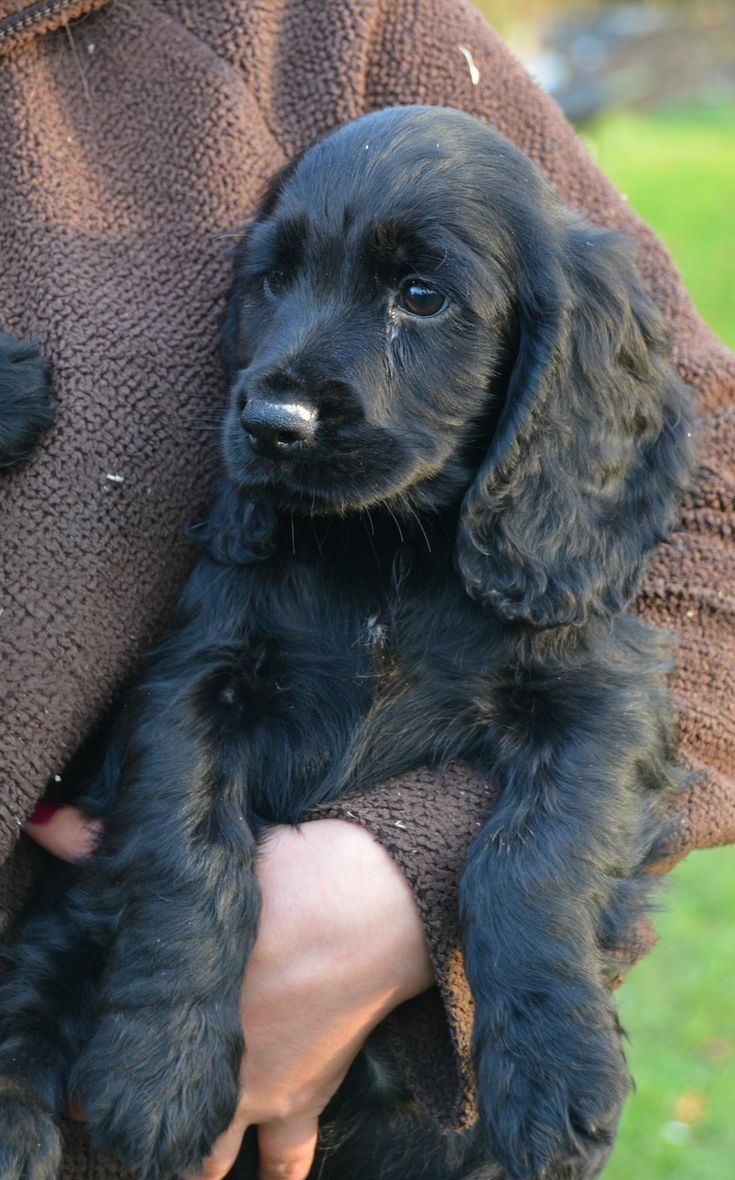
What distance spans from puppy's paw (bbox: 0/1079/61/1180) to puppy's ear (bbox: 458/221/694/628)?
997 mm

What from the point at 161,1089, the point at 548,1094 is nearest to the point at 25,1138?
the point at 161,1089

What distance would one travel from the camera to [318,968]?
207 cm

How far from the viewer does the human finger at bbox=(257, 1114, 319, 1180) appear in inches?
84.5

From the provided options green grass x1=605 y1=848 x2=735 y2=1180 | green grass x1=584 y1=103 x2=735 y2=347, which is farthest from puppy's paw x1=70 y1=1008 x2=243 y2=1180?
green grass x1=584 y1=103 x2=735 y2=347

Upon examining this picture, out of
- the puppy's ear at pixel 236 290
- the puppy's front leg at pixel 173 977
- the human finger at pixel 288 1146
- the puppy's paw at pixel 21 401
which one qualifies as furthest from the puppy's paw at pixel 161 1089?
the puppy's ear at pixel 236 290

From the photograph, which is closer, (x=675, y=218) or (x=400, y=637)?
(x=400, y=637)

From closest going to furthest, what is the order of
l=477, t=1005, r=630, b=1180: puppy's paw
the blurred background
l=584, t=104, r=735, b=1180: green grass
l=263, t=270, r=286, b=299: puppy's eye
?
l=477, t=1005, r=630, b=1180: puppy's paw < l=263, t=270, r=286, b=299: puppy's eye < l=584, t=104, r=735, b=1180: green grass < the blurred background

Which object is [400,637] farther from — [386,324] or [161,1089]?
[161,1089]

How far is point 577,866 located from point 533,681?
0.97 ft

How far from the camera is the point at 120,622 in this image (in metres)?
2.26

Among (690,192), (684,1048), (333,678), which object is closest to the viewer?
(333,678)

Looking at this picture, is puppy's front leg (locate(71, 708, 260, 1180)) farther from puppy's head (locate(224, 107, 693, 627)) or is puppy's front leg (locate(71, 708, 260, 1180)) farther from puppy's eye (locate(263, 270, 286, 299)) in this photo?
puppy's eye (locate(263, 270, 286, 299))

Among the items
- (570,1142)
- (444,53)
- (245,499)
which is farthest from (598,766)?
(444,53)

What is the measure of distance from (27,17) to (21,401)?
659mm
